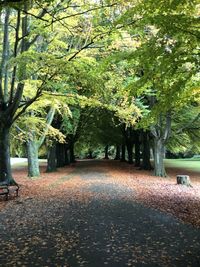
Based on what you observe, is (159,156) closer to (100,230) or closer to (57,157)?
(57,157)

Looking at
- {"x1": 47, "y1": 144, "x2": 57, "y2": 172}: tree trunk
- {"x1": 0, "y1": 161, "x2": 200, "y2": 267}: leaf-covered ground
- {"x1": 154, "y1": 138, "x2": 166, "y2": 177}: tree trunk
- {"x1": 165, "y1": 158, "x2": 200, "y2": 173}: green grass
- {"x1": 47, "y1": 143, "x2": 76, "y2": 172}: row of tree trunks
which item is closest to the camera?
{"x1": 0, "y1": 161, "x2": 200, "y2": 267}: leaf-covered ground

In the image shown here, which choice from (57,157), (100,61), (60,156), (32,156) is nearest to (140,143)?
(60,156)

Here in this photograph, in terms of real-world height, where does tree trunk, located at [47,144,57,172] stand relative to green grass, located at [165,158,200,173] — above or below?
above

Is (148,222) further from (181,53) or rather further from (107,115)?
(107,115)

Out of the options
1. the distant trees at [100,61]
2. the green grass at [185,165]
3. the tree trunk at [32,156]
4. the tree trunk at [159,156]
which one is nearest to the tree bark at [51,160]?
the distant trees at [100,61]

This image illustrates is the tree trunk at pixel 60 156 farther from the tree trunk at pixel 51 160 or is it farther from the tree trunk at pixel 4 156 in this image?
the tree trunk at pixel 4 156

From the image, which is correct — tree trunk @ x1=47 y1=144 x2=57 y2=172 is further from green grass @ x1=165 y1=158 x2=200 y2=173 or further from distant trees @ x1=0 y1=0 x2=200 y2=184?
green grass @ x1=165 y1=158 x2=200 y2=173

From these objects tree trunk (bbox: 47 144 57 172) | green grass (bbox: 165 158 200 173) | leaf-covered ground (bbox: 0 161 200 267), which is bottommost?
green grass (bbox: 165 158 200 173)

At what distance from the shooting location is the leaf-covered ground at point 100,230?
709cm

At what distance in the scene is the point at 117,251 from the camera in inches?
295

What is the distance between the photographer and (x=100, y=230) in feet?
30.6

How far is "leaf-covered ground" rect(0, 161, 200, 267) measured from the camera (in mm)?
7090

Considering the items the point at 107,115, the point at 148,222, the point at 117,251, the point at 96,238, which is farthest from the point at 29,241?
the point at 107,115

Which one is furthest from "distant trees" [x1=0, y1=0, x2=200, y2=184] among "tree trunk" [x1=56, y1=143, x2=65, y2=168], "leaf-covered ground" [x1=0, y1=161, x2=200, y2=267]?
"tree trunk" [x1=56, y1=143, x2=65, y2=168]
